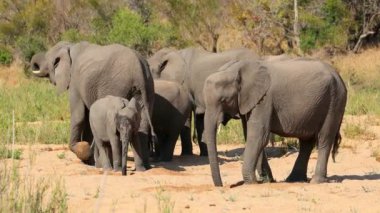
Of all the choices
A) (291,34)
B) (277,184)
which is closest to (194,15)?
(291,34)

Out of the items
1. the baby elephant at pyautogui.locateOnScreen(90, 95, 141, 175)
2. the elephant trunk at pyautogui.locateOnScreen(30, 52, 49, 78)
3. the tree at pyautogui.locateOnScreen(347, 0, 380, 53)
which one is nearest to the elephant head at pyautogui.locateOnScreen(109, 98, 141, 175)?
the baby elephant at pyautogui.locateOnScreen(90, 95, 141, 175)

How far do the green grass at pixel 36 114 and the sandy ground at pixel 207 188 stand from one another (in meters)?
1.19

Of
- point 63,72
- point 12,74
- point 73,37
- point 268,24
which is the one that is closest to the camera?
point 63,72

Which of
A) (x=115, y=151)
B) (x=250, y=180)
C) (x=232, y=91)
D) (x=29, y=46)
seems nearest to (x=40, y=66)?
(x=115, y=151)

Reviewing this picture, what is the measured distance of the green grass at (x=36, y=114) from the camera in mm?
13844

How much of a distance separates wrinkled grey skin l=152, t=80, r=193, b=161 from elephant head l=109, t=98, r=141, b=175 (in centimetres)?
198

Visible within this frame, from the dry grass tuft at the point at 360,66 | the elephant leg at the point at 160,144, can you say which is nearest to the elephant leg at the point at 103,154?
the elephant leg at the point at 160,144

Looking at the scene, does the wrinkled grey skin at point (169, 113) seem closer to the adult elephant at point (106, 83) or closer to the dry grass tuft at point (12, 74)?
the adult elephant at point (106, 83)

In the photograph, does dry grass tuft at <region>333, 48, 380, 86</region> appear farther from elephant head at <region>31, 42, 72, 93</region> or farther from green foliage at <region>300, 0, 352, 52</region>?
elephant head at <region>31, 42, 72, 93</region>

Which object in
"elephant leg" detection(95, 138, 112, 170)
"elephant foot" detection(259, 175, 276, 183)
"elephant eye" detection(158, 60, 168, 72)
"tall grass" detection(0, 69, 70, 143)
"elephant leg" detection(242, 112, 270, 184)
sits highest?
"elephant leg" detection(242, 112, 270, 184)

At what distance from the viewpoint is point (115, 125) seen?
10.5 meters

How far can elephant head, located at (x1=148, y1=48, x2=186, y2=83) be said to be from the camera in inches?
580

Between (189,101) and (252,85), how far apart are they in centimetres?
372

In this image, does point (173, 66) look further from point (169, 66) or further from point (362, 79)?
point (362, 79)
